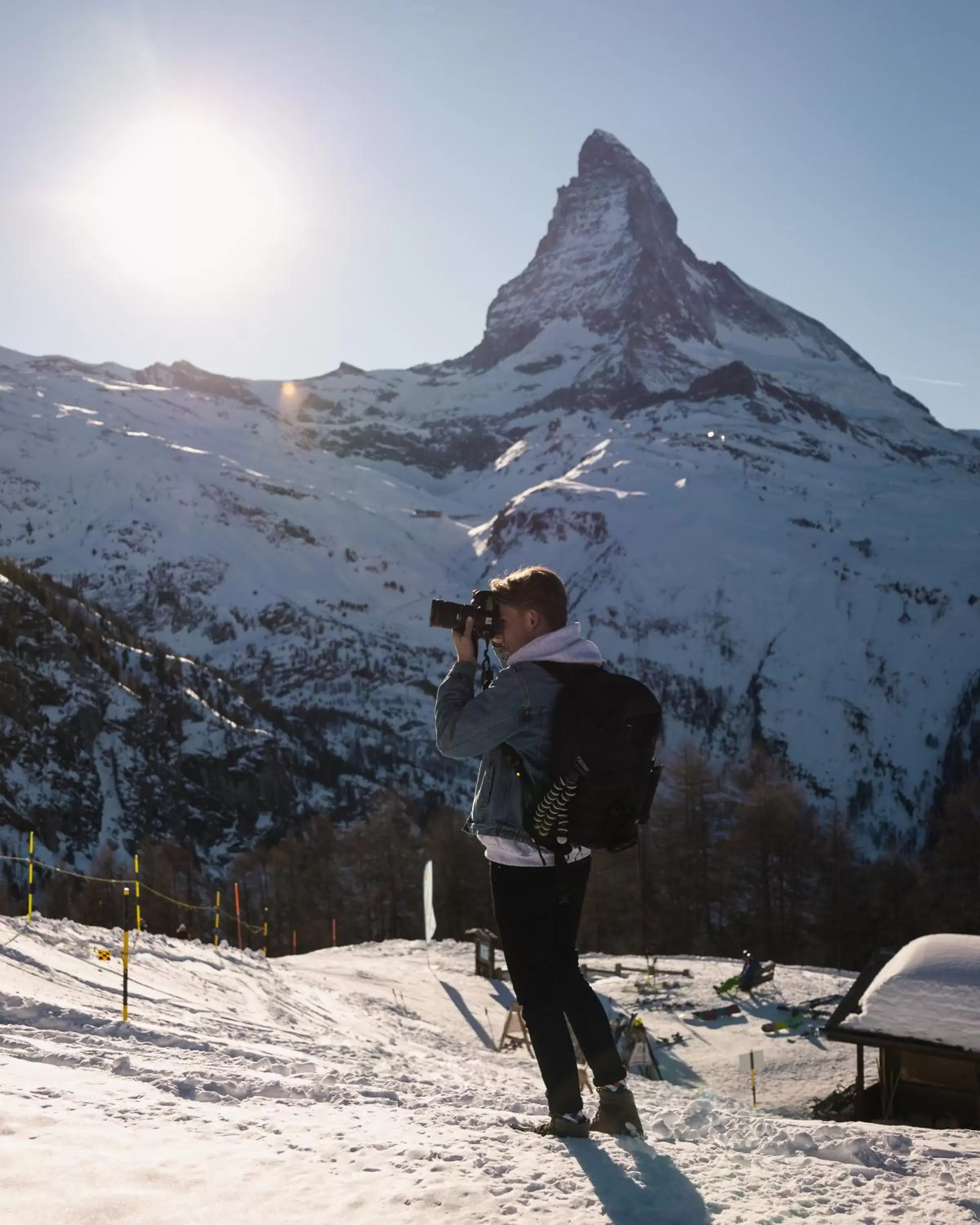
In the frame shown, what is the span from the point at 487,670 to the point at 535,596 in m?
0.45

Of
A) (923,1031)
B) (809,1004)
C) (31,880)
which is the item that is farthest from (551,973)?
(809,1004)

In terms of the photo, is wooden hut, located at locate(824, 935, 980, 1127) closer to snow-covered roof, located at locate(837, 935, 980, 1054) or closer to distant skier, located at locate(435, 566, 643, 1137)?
snow-covered roof, located at locate(837, 935, 980, 1054)

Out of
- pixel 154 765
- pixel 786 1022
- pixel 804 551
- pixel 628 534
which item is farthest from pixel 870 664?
pixel 786 1022

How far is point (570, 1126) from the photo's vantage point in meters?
4.18

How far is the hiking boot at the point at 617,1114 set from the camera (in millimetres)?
4332

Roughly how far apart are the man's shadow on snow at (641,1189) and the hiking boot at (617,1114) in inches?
8.2

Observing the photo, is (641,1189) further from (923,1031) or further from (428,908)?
(428,908)

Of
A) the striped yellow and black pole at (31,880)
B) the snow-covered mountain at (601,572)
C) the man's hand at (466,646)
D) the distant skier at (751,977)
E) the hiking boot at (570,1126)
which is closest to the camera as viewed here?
the hiking boot at (570,1126)

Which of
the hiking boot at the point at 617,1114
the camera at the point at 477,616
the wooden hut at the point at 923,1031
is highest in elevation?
the camera at the point at 477,616

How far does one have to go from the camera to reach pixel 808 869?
49156 millimetres

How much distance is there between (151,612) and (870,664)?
3672 inches

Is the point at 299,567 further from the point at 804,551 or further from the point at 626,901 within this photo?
the point at 626,901

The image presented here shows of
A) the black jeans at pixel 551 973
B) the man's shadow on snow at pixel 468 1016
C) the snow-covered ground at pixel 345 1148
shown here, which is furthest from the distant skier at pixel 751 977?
the black jeans at pixel 551 973

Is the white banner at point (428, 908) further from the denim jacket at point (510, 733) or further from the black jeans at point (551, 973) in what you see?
the denim jacket at point (510, 733)
